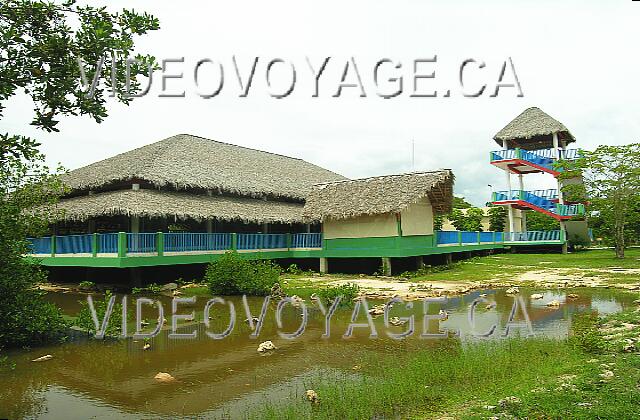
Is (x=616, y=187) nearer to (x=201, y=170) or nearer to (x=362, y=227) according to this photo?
(x=362, y=227)

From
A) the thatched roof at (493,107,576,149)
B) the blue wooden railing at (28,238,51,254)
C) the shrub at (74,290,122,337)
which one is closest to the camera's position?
the shrub at (74,290,122,337)

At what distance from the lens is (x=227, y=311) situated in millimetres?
13000

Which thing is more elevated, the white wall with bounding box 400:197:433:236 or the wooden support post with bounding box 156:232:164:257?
the white wall with bounding box 400:197:433:236

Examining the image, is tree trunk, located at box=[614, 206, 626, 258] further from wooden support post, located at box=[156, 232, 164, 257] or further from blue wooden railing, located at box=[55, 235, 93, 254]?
blue wooden railing, located at box=[55, 235, 93, 254]

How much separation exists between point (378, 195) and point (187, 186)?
744 cm

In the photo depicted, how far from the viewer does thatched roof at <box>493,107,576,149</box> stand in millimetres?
31062

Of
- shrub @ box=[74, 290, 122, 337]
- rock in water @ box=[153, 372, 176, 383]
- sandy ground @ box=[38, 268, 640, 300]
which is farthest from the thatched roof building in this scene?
rock in water @ box=[153, 372, 176, 383]

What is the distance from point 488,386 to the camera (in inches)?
237

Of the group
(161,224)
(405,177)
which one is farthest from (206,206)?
(405,177)

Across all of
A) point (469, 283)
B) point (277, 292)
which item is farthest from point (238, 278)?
point (469, 283)

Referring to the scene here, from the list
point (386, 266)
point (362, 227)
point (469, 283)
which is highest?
point (362, 227)

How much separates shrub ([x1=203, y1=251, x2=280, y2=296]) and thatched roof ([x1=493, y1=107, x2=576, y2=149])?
23209 millimetres

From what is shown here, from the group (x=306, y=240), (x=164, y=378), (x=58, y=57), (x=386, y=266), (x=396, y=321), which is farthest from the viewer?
(x=306, y=240)

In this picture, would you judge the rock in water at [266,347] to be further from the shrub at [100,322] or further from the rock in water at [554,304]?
the rock in water at [554,304]
